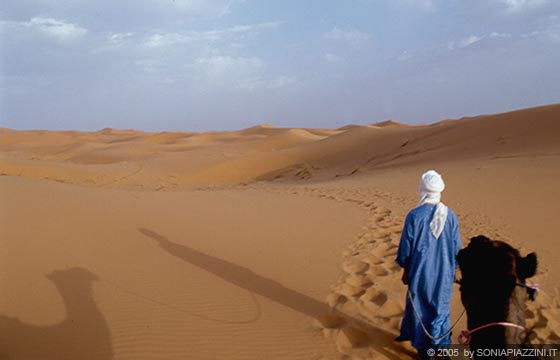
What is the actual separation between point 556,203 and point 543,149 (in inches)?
290

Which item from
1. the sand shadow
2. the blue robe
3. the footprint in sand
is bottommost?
the sand shadow

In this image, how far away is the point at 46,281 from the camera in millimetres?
4793

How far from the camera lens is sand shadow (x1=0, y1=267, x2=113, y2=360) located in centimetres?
349

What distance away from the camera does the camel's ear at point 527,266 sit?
2299 mm

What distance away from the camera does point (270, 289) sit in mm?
5008

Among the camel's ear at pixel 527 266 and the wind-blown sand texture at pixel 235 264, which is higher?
the camel's ear at pixel 527 266

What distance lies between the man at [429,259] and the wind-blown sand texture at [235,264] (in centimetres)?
45

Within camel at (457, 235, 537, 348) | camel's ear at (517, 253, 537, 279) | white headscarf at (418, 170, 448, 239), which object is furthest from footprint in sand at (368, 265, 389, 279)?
camel's ear at (517, 253, 537, 279)

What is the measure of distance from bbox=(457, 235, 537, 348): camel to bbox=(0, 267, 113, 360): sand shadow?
3016mm

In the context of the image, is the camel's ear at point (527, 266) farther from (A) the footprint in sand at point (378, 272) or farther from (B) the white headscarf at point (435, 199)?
(A) the footprint in sand at point (378, 272)

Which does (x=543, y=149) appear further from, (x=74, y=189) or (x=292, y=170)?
(x=74, y=189)

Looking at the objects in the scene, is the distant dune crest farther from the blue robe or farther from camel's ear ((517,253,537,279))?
camel's ear ((517,253,537,279))

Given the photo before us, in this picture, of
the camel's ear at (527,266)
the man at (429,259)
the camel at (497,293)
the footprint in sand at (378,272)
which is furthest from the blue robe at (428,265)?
the footprint in sand at (378,272)

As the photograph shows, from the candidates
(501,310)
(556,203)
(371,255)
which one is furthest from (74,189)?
(556,203)
